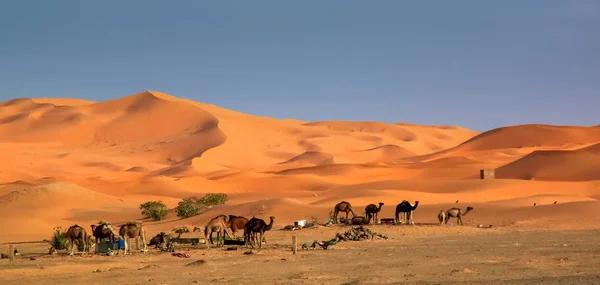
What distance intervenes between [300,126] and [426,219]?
129 meters

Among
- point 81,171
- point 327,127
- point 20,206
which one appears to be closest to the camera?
point 20,206

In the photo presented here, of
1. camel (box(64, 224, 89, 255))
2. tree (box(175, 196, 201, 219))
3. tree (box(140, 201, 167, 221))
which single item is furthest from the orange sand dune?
camel (box(64, 224, 89, 255))

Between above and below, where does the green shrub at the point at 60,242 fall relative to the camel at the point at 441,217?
below

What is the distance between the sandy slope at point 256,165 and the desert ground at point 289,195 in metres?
0.24

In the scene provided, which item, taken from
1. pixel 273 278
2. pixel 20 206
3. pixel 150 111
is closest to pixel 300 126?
pixel 150 111

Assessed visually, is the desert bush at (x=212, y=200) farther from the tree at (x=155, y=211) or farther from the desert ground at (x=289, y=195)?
the tree at (x=155, y=211)

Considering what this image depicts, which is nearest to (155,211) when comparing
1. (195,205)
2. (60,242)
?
(195,205)

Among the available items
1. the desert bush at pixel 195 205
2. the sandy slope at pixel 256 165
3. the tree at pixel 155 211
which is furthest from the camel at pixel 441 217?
the tree at pixel 155 211

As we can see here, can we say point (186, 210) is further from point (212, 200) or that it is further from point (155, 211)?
point (212, 200)

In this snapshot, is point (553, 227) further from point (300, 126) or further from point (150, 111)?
point (300, 126)

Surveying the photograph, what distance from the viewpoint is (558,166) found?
234 feet

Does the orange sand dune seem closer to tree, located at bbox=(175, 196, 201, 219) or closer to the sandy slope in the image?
the sandy slope

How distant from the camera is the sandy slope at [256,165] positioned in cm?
4428

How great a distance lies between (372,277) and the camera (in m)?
18.0
